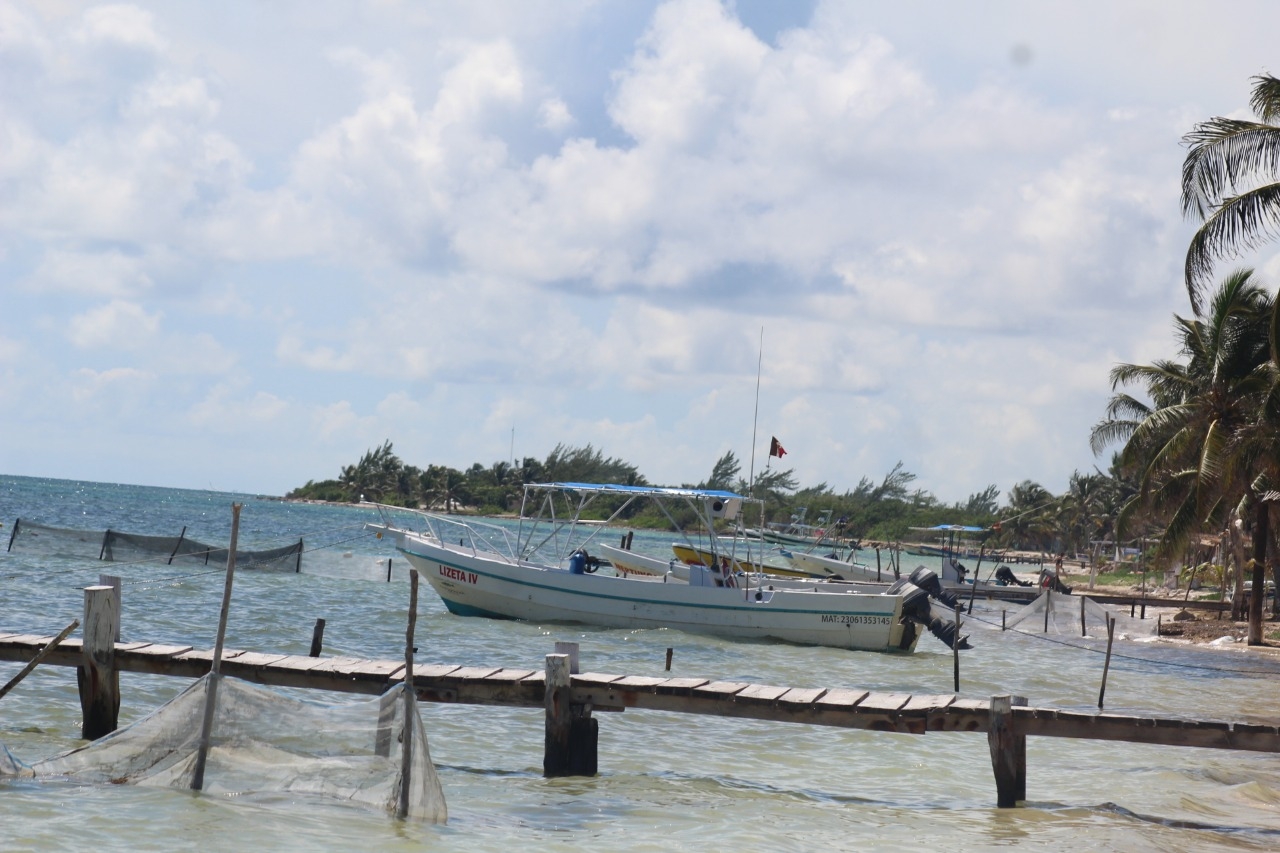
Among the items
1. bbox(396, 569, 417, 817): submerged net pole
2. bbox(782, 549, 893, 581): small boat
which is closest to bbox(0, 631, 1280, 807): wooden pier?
bbox(396, 569, 417, 817): submerged net pole

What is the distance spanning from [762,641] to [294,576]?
1721 centimetres

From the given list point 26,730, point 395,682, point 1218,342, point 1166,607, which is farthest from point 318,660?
point 1166,607

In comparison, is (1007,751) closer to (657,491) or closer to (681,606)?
(657,491)

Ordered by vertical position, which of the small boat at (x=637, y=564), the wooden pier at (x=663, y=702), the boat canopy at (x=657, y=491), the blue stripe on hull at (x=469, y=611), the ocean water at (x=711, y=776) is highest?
the boat canopy at (x=657, y=491)

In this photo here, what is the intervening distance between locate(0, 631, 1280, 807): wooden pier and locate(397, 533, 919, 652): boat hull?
45.5ft

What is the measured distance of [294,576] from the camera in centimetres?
3728

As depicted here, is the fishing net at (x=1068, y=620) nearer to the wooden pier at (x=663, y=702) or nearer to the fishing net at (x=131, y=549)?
the fishing net at (x=131, y=549)

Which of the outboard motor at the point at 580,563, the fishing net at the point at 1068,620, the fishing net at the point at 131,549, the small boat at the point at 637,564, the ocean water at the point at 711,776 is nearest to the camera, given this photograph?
the ocean water at the point at 711,776

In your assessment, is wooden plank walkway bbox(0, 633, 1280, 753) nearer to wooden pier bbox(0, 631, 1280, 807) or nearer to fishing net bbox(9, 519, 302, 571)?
wooden pier bbox(0, 631, 1280, 807)

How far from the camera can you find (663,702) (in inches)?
443

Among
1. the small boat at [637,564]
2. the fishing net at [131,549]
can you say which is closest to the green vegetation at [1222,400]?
the small boat at [637,564]

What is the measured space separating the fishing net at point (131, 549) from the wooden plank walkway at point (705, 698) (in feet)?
73.3

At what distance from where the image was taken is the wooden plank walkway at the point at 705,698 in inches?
428

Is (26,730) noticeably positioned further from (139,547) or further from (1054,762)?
(139,547)
